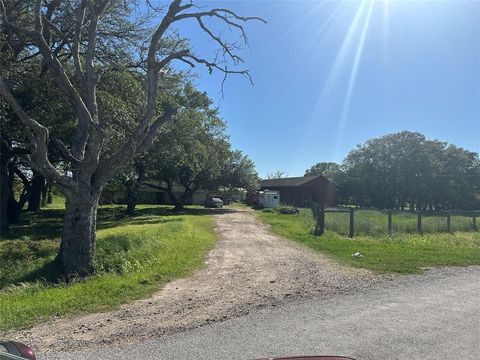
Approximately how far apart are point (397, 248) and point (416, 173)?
54.6m

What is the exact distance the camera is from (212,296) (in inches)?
296

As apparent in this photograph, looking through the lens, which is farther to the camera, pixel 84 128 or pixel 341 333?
pixel 84 128

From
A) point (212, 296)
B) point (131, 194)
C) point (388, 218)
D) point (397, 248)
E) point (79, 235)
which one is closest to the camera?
point (212, 296)

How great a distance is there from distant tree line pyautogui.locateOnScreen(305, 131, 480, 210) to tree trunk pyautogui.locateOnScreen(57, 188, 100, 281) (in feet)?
205

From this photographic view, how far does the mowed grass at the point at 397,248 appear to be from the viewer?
37.2 feet

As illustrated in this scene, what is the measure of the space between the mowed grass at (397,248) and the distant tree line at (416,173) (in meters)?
47.6

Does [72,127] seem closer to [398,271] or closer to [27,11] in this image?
[27,11]

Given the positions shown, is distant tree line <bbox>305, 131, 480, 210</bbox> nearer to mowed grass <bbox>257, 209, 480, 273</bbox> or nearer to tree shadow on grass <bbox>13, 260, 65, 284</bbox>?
mowed grass <bbox>257, 209, 480, 273</bbox>

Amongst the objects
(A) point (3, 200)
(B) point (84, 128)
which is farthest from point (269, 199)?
(B) point (84, 128)

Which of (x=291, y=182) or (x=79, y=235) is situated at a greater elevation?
(x=291, y=182)

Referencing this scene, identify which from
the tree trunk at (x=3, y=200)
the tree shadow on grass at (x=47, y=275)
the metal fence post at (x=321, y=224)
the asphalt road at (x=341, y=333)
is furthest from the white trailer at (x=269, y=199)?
the asphalt road at (x=341, y=333)

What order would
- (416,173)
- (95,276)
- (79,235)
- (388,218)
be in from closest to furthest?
(95,276), (79,235), (388,218), (416,173)

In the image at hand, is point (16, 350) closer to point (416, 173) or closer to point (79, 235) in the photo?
point (79, 235)

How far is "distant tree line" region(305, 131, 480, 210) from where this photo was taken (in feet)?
213
